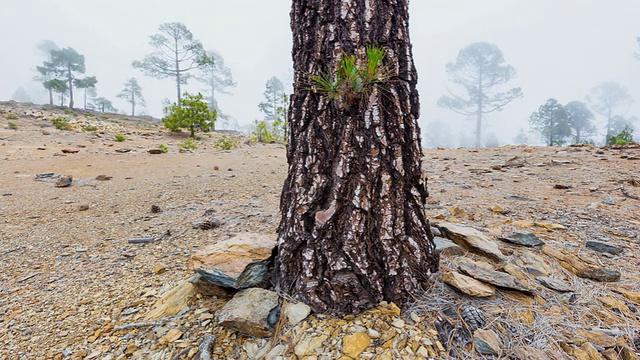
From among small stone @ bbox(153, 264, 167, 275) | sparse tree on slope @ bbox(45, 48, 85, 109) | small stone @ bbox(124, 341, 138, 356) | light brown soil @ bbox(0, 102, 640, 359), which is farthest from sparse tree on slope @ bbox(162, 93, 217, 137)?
sparse tree on slope @ bbox(45, 48, 85, 109)

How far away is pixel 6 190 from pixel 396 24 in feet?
13.3

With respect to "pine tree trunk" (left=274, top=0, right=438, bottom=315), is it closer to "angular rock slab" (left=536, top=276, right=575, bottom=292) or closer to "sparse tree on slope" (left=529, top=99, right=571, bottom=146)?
Result: "angular rock slab" (left=536, top=276, right=575, bottom=292)

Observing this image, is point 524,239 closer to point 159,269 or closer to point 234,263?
point 234,263

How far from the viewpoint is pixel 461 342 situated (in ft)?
2.36

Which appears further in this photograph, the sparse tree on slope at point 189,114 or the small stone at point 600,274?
the sparse tree on slope at point 189,114

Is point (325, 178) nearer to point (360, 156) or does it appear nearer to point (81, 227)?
point (360, 156)

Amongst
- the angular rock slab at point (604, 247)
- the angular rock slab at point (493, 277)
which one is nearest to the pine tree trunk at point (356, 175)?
the angular rock slab at point (493, 277)

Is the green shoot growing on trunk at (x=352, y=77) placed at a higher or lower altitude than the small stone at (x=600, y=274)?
higher

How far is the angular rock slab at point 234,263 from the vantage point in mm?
950

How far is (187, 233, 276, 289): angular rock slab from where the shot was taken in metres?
0.95

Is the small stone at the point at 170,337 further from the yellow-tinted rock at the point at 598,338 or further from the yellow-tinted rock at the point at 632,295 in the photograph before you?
the yellow-tinted rock at the point at 632,295

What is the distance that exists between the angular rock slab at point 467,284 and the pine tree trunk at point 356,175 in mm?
62

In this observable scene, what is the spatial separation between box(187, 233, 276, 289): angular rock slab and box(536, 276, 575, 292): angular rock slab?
97 centimetres

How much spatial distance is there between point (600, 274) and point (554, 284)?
0.21 meters
